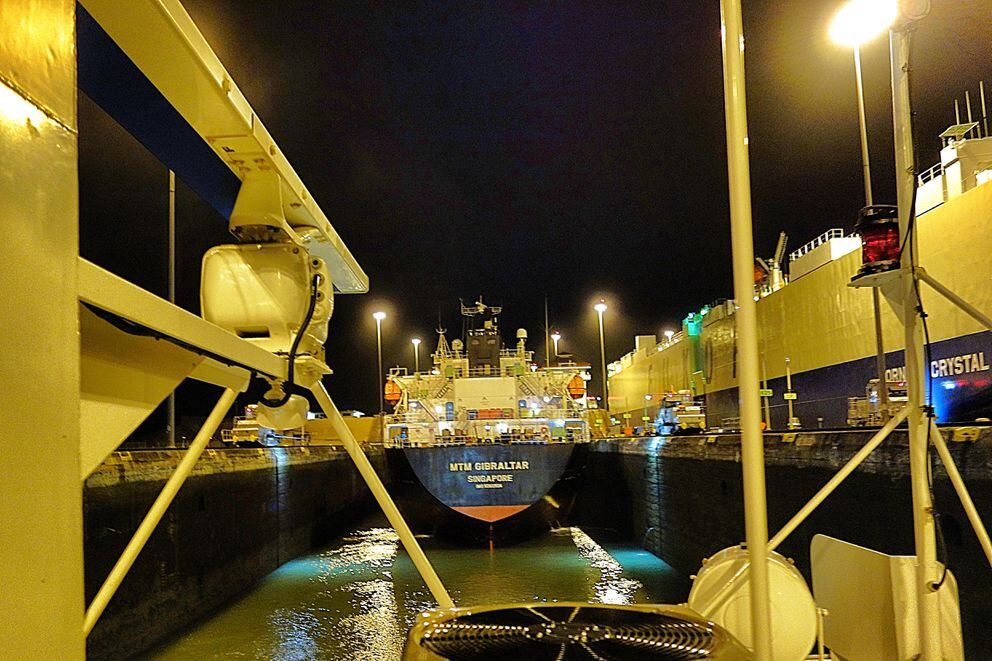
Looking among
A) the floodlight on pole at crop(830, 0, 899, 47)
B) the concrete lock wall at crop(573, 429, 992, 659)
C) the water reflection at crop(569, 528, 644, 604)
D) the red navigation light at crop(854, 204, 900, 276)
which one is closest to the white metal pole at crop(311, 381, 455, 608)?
the red navigation light at crop(854, 204, 900, 276)

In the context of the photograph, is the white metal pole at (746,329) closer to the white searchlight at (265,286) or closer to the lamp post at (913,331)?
the lamp post at (913,331)

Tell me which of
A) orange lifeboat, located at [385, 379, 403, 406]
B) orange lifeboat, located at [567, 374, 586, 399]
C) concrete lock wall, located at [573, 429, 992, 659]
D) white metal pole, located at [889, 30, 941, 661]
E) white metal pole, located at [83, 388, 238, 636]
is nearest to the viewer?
white metal pole, located at [83, 388, 238, 636]

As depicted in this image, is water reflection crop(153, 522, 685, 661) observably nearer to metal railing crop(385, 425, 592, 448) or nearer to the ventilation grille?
metal railing crop(385, 425, 592, 448)

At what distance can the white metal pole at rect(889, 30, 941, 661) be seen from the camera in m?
3.42

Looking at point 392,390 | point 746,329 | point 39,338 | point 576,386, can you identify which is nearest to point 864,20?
point 746,329

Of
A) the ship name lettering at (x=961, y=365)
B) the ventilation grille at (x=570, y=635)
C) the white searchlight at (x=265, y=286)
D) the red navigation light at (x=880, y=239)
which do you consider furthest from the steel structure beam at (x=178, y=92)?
the ship name lettering at (x=961, y=365)

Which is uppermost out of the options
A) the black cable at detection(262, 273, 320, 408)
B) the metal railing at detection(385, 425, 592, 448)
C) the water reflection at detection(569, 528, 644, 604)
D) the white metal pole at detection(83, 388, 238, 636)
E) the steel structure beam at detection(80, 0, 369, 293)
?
the steel structure beam at detection(80, 0, 369, 293)

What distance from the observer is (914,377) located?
381cm

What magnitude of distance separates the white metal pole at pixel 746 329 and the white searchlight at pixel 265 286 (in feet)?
5.77

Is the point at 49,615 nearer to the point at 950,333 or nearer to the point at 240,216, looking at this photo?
the point at 240,216

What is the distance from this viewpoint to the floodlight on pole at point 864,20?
12.7 ft

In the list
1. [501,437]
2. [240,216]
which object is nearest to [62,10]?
[240,216]

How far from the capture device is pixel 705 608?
11.1ft

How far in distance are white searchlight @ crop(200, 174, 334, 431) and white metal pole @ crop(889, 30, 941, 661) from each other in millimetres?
2795
